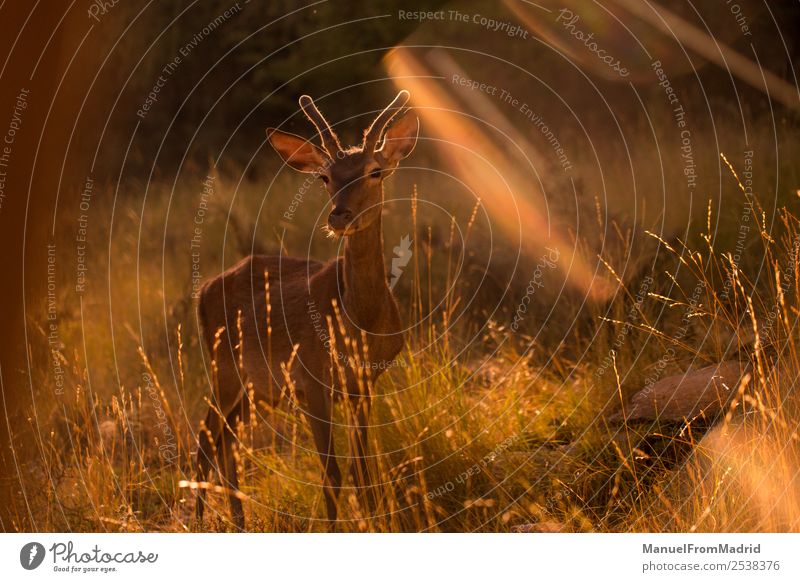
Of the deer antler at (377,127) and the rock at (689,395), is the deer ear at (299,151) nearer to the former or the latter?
the deer antler at (377,127)

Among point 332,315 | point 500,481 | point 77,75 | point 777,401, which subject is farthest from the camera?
point 77,75

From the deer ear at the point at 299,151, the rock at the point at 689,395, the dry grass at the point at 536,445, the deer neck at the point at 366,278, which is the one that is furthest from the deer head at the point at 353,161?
the rock at the point at 689,395

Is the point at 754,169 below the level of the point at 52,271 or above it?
below

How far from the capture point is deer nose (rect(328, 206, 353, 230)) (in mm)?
6094

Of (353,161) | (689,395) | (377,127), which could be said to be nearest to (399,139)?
(377,127)

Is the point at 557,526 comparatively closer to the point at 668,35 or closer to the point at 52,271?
the point at 52,271

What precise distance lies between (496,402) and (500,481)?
2.58 feet

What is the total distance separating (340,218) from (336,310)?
58 centimetres

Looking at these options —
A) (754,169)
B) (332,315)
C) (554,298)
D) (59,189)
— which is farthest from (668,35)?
(59,189)

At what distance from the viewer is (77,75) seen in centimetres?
747

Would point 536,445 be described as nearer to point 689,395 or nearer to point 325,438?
point 689,395

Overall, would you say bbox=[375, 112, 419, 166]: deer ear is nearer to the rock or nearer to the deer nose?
the deer nose

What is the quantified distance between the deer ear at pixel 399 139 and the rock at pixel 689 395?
2350 mm

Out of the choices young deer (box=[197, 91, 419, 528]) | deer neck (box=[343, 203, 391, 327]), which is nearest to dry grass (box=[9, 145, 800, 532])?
young deer (box=[197, 91, 419, 528])
